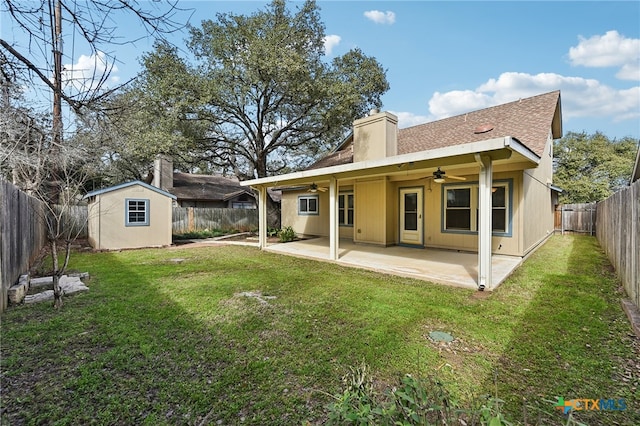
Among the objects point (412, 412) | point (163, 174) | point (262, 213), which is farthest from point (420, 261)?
point (163, 174)

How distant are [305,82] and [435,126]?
561 cm

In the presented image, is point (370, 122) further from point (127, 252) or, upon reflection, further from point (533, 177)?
point (127, 252)

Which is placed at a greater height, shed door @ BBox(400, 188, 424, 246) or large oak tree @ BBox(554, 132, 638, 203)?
large oak tree @ BBox(554, 132, 638, 203)

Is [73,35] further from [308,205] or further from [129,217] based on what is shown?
[308,205]

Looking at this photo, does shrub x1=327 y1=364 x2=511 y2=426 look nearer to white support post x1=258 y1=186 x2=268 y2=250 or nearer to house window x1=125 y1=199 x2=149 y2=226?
white support post x1=258 y1=186 x2=268 y2=250

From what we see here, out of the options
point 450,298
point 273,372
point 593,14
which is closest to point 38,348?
point 273,372

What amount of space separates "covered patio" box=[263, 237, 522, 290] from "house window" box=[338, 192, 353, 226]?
5.95ft

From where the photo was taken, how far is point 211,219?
55.1ft

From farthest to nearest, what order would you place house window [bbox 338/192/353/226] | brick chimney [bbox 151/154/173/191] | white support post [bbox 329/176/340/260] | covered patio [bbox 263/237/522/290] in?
1. brick chimney [bbox 151/154/173/191]
2. house window [bbox 338/192/353/226]
3. white support post [bbox 329/176/340/260]
4. covered patio [bbox 263/237/522/290]

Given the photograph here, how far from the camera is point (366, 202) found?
10258 mm

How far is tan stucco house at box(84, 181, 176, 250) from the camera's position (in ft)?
32.9

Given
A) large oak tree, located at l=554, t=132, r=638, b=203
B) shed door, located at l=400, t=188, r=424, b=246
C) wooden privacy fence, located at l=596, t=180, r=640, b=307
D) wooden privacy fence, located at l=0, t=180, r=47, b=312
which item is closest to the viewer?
wooden privacy fence, located at l=596, t=180, r=640, b=307

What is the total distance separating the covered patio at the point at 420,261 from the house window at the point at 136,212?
16.5 ft

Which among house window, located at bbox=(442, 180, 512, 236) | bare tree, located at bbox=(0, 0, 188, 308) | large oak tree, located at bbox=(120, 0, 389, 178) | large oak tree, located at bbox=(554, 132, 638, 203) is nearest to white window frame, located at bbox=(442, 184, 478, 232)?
house window, located at bbox=(442, 180, 512, 236)
